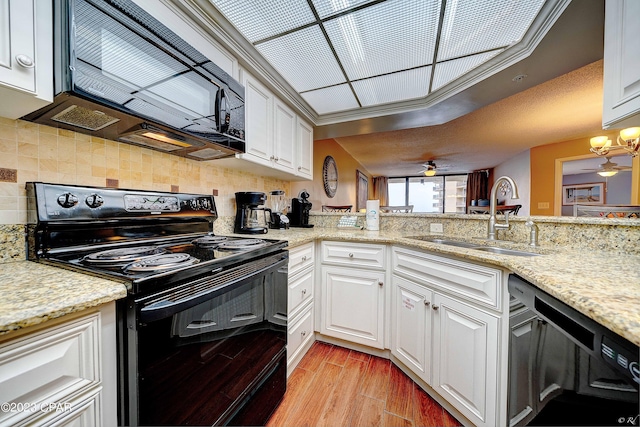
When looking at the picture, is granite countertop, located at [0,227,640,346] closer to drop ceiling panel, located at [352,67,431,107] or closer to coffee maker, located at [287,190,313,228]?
drop ceiling panel, located at [352,67,431,107]

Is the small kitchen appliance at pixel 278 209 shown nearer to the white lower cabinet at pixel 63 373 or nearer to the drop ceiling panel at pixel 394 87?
the drop ceiling panel at pixel 394 87

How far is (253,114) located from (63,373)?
1568 mm

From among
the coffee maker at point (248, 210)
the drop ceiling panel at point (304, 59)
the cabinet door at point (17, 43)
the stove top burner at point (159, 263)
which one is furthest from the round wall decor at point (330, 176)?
the cabinet door at point (17, 43)

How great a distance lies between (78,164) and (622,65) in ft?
7.19

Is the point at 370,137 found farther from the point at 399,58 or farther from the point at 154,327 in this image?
Answer: the point at 154,327

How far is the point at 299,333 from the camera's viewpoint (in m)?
1.64

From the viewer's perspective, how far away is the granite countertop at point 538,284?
1.52ft

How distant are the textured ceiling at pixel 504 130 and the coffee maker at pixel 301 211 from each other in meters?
1.73

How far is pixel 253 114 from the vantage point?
1686 mm

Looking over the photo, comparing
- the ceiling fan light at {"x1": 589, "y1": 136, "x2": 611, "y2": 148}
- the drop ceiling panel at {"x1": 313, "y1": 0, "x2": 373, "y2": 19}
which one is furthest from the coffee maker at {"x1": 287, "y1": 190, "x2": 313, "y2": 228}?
the ceiling fan light at {"x1": 589, "y1": 136, "x2": 611, "y2": 148}

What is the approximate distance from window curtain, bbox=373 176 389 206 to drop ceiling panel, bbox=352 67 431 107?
7.02 metres

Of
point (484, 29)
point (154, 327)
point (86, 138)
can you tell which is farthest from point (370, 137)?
point (154, 327)

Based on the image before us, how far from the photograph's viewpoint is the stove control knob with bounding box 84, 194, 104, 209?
101 centimetres

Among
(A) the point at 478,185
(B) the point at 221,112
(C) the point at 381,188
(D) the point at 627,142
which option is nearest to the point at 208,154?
(B) the point at 221,112
